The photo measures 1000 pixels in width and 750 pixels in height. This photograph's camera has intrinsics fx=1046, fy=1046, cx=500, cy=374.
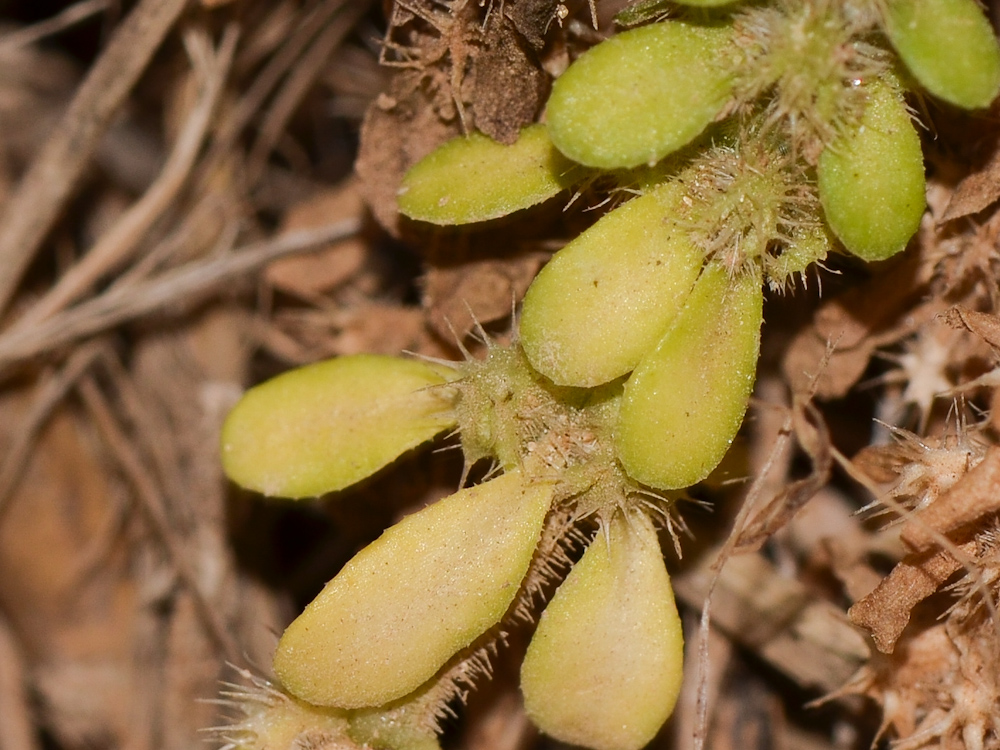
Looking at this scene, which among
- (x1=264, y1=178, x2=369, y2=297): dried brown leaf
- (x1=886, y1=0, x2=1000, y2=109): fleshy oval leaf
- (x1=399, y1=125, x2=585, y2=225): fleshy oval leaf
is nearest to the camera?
(x1=886, y1=0, x2=1000, y2=109): fleshy oval leaf

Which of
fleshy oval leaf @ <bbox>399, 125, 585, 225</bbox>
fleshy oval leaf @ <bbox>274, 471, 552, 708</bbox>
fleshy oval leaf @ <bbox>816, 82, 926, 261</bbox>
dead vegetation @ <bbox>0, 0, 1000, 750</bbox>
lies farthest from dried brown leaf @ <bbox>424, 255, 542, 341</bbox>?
fleshy oval leaf @ <bbox>816, 82, 926, 261</bbox>

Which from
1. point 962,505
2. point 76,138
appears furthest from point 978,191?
point 76,138

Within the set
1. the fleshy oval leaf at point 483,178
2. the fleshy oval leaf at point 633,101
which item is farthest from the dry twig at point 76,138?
the fleshy oval leaf at point 633,101

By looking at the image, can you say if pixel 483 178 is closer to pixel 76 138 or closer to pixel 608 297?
pixel 608 297

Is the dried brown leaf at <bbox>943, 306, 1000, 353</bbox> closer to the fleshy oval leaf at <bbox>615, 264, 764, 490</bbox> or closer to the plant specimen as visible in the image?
the plant specimen

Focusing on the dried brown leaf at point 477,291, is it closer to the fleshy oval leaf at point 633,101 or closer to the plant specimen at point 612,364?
the plant specimen at point 612,364

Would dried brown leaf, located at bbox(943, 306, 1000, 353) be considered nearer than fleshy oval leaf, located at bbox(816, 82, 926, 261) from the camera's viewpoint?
No

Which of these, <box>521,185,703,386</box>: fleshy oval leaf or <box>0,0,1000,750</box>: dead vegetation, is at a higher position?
<box>521,185,703,386</box>: fleshy oval leaf

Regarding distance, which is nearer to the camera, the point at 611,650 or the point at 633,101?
the point at 633,101
